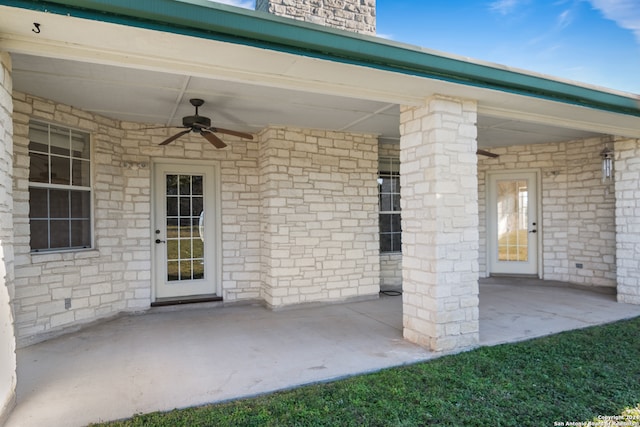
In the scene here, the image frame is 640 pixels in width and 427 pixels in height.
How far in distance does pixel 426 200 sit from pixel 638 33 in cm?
726

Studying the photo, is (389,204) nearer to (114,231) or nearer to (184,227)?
(184,227)

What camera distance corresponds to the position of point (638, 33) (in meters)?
7.74

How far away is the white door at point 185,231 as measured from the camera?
580cm

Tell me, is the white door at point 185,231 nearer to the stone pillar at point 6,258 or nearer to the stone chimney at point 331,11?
the stone pillar at point 6,258

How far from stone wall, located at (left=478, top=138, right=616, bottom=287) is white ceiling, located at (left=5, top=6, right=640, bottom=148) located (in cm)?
148

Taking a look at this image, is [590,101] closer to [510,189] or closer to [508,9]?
[510,189]

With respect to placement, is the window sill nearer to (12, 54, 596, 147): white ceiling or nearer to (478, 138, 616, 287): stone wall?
(12, 54, 596, 147): white ceiling

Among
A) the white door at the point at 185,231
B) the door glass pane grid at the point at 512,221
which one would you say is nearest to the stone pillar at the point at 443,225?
the white door at the point at 185,231

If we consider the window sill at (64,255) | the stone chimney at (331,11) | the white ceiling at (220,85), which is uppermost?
the stone chimney at (331,11)

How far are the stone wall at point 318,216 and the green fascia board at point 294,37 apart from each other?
2.78 m

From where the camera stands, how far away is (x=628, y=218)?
5.84 m

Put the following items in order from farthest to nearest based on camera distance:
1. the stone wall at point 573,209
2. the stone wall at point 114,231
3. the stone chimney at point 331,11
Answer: the stone chimney at point 331,11
the stone wall at point 573,209
the stone wall at point 114,231

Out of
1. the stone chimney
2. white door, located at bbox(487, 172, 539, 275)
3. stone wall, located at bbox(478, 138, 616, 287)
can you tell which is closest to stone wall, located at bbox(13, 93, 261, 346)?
the stone chimney

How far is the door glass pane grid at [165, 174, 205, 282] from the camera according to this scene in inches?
231
